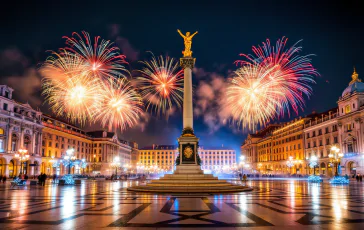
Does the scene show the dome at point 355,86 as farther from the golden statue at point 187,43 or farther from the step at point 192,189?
the step at point 192,189

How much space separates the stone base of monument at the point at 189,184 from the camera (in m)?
26.9

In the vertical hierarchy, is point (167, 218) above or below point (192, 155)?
below

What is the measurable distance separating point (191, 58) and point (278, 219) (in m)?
26.8

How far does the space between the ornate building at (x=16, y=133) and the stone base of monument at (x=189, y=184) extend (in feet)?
130

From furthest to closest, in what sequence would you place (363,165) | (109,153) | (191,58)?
(109,153) → (363,165) → (191,58)

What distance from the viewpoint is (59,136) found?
98.0 meters

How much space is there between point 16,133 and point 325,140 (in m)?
74.1

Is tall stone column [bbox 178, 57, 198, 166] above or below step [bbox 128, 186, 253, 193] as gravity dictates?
above

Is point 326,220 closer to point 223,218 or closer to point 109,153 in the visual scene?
point 223,218

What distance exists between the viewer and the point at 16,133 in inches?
2813

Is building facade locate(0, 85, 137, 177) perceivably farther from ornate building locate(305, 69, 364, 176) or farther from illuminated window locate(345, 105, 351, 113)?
illuminated window locate(345, 105, 351, 113)

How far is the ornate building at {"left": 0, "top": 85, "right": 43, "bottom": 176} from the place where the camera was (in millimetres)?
66125

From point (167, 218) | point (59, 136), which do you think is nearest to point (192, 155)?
point (167, 218)

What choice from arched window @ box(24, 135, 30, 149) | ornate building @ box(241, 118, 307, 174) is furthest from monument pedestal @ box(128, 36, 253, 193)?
arched window @ box(24, 135, 30, 149)
